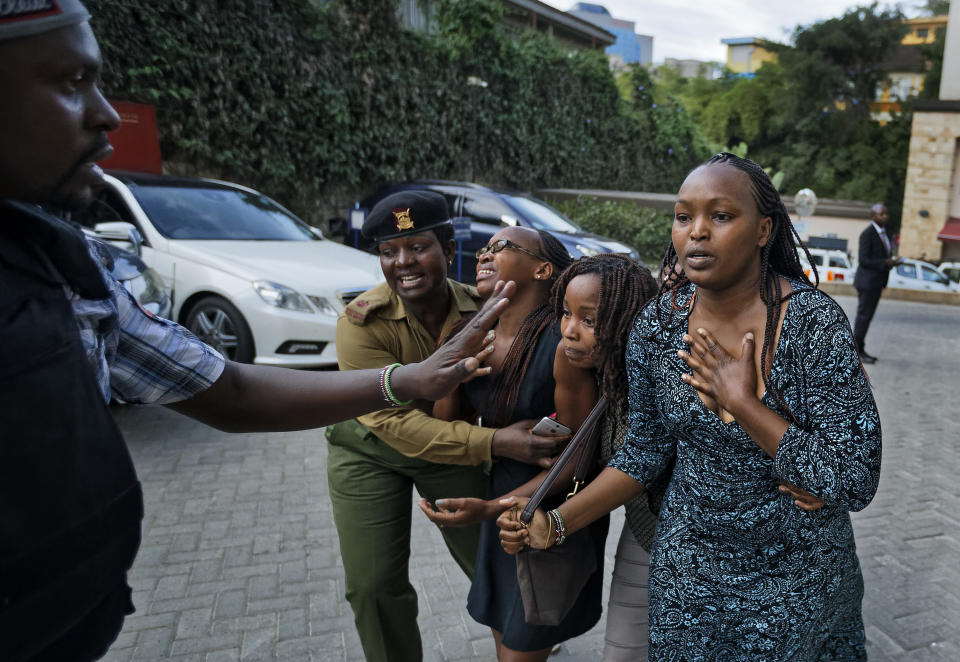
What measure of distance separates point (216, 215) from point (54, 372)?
22.9 ft

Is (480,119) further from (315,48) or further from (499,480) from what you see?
(499,480)

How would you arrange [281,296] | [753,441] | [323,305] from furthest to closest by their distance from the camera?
1. [323,305]
2. [281,296]
3. [753,441]

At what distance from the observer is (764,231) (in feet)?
6.09

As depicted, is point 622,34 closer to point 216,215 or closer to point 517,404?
point 216,215

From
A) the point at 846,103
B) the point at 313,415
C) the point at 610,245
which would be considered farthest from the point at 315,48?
the point at 846,103

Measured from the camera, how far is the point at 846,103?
4259 centimetres

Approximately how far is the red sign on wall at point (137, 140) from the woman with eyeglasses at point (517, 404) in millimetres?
10075

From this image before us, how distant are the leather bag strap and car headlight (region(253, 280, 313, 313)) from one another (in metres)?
4.57

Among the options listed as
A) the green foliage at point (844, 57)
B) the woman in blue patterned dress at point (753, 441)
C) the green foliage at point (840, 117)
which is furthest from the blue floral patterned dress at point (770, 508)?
the green foliage at point (844, 57)

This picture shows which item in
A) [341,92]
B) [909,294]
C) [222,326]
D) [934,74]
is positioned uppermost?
[934,74]

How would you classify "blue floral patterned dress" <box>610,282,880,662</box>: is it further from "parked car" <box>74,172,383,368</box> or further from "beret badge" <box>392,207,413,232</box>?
"parked car" <box>74,172,383,368</box>

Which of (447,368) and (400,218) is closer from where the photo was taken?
(447,368)

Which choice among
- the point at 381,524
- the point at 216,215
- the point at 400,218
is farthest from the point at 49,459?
the point at 216,215

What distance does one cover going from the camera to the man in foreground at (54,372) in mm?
993
